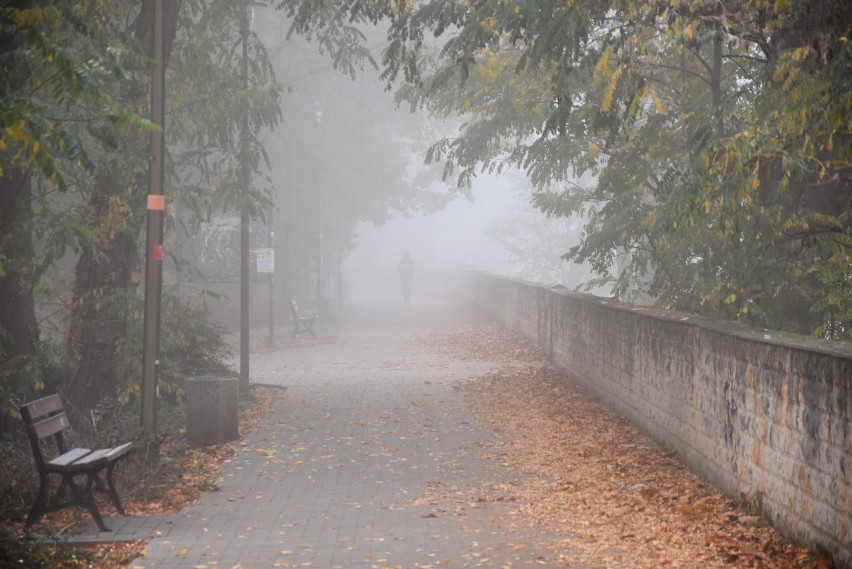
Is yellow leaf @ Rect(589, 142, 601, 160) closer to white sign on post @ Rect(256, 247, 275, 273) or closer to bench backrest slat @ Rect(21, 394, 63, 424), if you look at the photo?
bench backrest slat @ Rect(21, 394, 63, 424)

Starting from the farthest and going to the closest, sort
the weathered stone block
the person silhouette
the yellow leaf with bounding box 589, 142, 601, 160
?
the person silhouette → the yellow leaf with bounding box 589, 142, 601, 160 → the weathered stone block

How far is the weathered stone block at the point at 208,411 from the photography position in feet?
42.0

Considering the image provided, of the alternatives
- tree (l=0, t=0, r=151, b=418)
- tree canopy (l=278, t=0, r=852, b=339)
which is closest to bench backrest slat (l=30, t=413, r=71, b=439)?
tree (l=0, t=0, r=151, b=418)

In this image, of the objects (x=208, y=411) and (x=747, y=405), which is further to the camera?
(x=208, y=411)

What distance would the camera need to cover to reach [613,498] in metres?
9.40

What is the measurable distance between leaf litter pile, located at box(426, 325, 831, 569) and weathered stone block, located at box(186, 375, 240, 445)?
313cm

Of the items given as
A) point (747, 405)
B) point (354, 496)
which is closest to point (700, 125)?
point (747, 405)

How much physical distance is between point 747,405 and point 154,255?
5563mm

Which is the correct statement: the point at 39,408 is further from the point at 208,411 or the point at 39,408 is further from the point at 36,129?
the point at 208,411

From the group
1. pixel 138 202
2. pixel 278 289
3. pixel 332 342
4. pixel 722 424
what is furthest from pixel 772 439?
pixel 278 289

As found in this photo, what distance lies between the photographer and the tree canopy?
920cm

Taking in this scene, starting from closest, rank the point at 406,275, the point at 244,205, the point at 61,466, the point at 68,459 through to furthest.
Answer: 1. the point at 61,466
2. the point at 68,459
3. the point at 244,205
4. the point at 406,275

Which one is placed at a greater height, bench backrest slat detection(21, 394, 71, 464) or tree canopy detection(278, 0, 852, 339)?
tree canopy detection(278, 0, 852, 339)

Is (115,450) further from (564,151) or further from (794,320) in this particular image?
(564,151)
